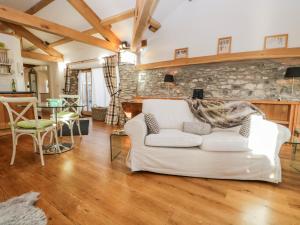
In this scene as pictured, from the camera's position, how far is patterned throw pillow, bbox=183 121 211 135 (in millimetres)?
2260

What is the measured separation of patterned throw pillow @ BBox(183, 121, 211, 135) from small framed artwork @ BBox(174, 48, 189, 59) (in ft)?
8.74

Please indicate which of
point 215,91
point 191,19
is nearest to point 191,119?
point 215,91

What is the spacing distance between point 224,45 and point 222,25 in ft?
1.54

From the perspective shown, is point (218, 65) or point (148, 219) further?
Result: point (218, 65)

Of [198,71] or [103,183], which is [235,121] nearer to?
[103,183]

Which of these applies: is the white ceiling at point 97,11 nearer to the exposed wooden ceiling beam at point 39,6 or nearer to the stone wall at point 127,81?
the exposed wooden ceiling beam at point 39,6

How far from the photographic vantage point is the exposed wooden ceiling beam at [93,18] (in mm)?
4137

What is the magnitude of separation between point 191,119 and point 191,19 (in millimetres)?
3079

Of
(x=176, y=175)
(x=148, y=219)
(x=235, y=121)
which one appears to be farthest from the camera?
(x=235, y=121)

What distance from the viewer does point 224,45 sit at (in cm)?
386

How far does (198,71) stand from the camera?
4.32 m

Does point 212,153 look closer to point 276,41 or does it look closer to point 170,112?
point 170,112

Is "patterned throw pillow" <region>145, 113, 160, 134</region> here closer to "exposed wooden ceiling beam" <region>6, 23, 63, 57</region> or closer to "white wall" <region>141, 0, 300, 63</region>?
"white wall" <region>141, 0, 300, 63</region>

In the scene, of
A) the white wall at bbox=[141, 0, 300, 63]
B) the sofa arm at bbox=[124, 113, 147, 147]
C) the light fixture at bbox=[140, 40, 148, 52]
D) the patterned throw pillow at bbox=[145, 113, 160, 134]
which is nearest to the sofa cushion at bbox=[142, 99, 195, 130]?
the patterned throw pillow at bbox=[145, 113, 160, 134]
